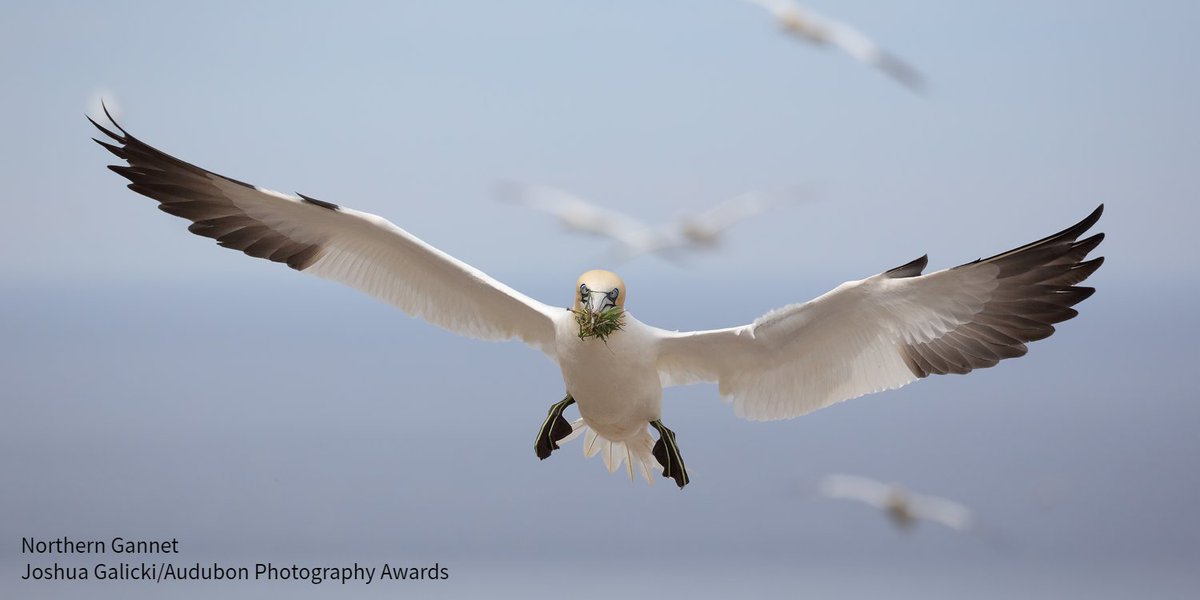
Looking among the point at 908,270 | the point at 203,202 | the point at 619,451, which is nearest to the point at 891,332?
the point at 908,270

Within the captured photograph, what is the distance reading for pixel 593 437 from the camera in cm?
481

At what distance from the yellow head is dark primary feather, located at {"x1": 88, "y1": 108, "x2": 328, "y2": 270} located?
3.23 ft

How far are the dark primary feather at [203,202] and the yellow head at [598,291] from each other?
985 mm

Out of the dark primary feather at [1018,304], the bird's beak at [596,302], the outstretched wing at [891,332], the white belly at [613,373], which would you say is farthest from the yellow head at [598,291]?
the dark primary feather at [1018,304]

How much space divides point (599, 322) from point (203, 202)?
4.55 feet

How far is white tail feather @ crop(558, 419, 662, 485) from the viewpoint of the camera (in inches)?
187

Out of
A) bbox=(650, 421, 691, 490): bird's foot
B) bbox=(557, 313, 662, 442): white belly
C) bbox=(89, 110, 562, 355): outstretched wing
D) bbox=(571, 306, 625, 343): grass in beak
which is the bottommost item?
bbox=(650, 421, 691, 490): bird's foot

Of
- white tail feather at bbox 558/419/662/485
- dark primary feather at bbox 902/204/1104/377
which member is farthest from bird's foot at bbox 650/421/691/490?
dark primary feather at bbox 902/204/1104/377

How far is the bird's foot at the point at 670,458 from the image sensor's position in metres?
4.50

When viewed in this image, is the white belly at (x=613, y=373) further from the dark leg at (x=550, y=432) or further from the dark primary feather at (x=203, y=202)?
the dark primary feather at (x=203, y=202)

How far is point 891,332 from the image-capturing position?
4344mm

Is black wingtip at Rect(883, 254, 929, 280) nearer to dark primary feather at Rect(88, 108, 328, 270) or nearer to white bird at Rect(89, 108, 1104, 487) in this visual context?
white bird at Rect(89, 108, 1104, 487)

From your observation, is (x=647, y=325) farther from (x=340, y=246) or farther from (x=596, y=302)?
(x=340, y=246)

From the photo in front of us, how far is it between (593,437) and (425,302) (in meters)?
0.71
